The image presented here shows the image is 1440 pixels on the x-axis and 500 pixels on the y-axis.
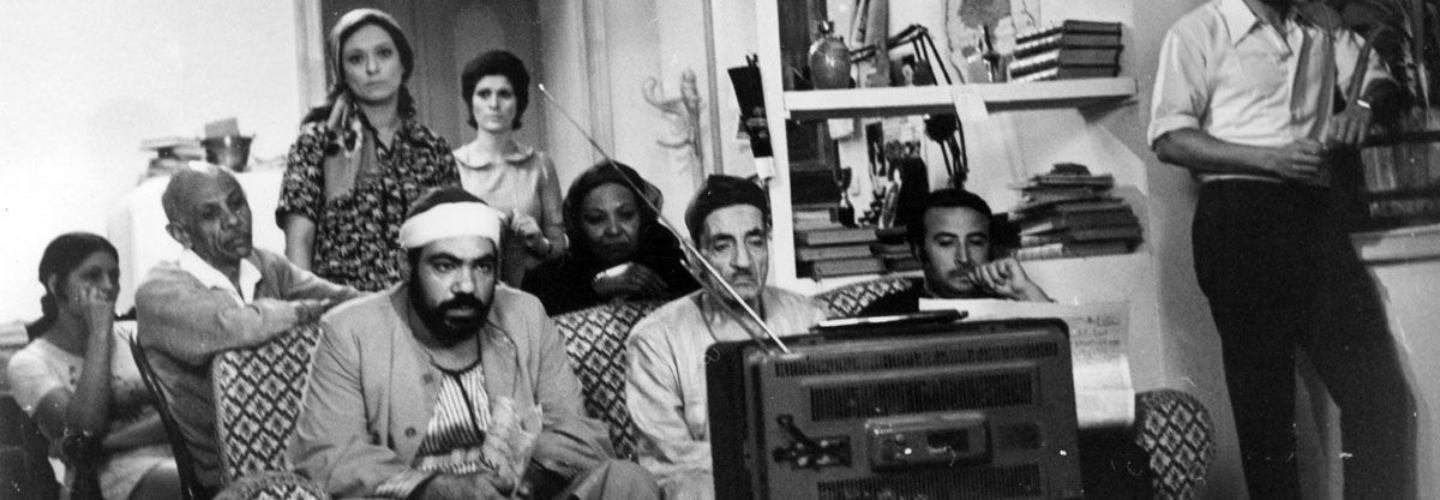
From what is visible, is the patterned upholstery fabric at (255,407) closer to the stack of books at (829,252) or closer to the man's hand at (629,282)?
the man's hand at (629,282)

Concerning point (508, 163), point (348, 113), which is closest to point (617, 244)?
point (508, 163)

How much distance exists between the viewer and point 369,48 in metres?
3.88

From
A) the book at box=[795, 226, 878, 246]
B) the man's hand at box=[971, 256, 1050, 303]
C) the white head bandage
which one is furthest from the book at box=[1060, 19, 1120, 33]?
the white head bandage

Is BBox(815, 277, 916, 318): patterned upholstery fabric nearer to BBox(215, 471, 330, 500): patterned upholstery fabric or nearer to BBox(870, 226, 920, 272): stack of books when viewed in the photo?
BBox(870, 226, 920, 272): stack of books

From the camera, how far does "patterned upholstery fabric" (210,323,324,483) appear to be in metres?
3.49

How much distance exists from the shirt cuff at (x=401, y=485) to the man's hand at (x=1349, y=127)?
2.47 meters

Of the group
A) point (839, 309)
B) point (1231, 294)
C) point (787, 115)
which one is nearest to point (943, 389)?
point (839, 309)

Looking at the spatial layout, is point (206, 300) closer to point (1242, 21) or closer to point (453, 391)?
point (453, 391)

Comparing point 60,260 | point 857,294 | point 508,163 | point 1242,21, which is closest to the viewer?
point 60,260

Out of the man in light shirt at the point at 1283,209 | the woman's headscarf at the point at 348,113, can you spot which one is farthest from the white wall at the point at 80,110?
the man in light shirt at the point at 1283,209

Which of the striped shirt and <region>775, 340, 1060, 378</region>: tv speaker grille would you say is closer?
<region>775, 340, 1060, 378</region>: tv speaker grille

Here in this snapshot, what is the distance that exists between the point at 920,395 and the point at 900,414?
0.05m

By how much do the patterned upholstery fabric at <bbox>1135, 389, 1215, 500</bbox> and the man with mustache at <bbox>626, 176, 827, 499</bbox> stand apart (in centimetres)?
83

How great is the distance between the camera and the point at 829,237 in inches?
164
